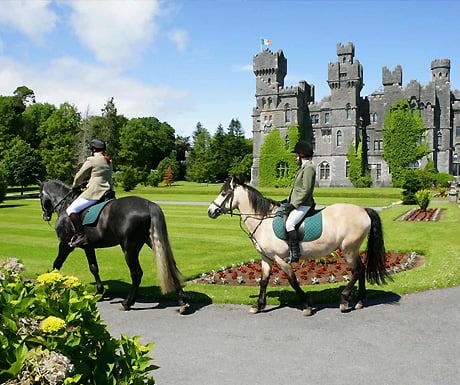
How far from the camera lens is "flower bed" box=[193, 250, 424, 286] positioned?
422 inches

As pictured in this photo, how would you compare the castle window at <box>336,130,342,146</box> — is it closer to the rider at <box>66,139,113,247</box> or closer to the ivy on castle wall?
the ivy on castle wall

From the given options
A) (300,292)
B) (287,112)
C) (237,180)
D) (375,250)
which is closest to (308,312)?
(300,292)

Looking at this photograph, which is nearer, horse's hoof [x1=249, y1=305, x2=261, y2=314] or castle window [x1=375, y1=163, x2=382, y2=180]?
horse's hoof [x1=249, y1=305, x2=261, y2=314]

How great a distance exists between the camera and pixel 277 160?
62.2 m

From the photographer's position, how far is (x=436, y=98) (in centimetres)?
5966

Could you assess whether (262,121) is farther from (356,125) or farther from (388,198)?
(388,198)

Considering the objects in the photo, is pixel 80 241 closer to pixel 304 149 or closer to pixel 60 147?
pixel 304 149

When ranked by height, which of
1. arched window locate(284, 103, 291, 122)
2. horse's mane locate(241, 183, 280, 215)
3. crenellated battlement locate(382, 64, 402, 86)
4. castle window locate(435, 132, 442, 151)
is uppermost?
crenellated battlement locate(382, 64, 402, 86)

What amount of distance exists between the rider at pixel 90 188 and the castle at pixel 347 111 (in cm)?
5460

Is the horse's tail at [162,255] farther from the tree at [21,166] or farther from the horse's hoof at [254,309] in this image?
the tree at [21,166]

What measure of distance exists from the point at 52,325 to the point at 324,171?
62189 millimetres

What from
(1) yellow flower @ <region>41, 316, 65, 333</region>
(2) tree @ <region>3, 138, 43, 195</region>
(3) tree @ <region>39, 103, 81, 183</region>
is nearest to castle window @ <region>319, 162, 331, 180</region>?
(3) tree @ <region>39, 103, 81, 183</region>

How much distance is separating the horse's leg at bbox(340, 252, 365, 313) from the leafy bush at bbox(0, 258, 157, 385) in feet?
18.8

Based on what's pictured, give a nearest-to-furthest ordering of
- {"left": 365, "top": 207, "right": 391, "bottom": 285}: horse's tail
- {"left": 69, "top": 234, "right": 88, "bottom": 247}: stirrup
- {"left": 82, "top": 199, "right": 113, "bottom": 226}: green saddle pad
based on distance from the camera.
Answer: {"left": 365, "top": 207, "right": 391, "bottom": 285}: horse's tail → {"left": 82, "top": 199, "right": 113, "bottom": 226}: green saddle pad → {"left": 69, "top": 234, "right": 88, "bottom": 247}: stirrup
